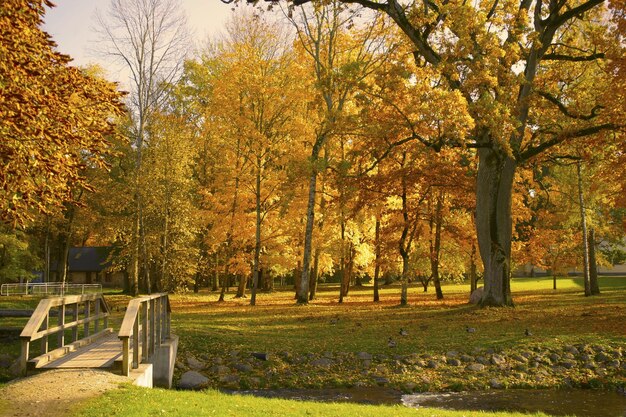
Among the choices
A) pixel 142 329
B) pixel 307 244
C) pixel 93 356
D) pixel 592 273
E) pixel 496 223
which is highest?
pixel 496 223

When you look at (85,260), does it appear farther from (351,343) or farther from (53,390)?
(53,390)

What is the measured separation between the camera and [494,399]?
12.5m

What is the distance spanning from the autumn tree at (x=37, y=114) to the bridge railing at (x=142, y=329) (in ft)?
10.1

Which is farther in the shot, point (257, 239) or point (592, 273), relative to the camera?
point (592, 273)

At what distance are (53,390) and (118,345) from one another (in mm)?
4106

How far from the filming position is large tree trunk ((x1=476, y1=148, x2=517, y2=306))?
22.6 meters

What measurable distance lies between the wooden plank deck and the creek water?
119 inches

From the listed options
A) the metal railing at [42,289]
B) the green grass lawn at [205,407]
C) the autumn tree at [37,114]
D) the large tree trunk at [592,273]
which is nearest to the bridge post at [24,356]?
the green grass lawn at [205,407]

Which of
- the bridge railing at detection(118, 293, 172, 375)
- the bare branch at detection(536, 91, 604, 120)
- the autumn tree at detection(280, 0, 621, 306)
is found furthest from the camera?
the bare branch at detection(536, 91, 604, 120)

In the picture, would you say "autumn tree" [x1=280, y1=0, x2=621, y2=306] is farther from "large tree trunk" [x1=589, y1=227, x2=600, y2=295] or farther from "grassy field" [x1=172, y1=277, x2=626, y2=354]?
"large tree trunk" [x1=589, y1=227, x2=600, y2=295]

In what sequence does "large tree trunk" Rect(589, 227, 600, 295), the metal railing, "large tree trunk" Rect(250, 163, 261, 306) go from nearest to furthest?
"large tree trunk" Rect(250, 163, 261, 306)
"large tree trunk" Rect(589, 227, 600, 295)
the metal railing

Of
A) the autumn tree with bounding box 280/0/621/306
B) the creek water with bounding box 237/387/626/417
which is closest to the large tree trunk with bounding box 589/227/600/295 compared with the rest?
the autumn tree with bounding box 280/0/621/306

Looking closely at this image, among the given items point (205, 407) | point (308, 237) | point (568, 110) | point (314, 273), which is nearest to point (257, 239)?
point (308, 237)

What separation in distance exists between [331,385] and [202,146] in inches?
1235
